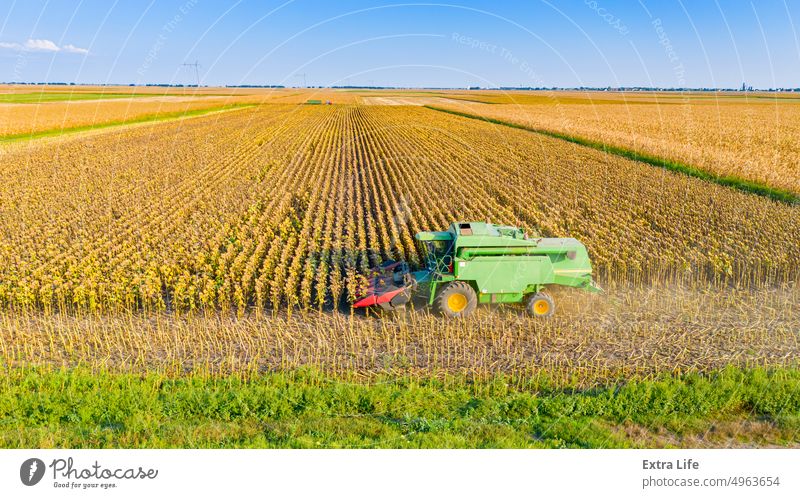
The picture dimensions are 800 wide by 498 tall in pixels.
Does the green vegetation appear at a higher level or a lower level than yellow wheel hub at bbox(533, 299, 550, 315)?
lower

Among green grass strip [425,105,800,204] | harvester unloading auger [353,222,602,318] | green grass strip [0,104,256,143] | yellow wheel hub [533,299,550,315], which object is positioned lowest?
yellow wheel hub [533,299,550,315]

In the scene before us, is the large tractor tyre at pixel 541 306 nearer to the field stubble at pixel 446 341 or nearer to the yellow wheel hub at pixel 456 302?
the field stubble at pixel 446 341

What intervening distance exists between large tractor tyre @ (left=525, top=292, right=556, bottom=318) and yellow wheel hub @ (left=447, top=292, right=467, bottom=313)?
121 cm

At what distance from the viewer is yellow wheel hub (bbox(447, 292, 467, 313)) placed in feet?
33.0

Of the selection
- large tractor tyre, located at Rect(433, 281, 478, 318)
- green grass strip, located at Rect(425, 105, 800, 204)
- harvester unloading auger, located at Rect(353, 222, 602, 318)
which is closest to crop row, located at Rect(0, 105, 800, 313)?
green grass strip, located at Rect(425, 105, 800, 204)

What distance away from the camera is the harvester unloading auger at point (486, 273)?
9.95 metres

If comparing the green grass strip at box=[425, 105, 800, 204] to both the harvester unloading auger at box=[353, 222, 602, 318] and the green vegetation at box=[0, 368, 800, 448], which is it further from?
the green vegetation at box=[0, 368, 800, 448]

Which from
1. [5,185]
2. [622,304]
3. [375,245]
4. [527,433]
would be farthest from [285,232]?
[5,185]

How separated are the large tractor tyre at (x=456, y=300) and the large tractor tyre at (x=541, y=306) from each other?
1032mm

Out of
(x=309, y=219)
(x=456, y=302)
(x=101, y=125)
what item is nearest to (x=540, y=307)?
(x=456, y=302)

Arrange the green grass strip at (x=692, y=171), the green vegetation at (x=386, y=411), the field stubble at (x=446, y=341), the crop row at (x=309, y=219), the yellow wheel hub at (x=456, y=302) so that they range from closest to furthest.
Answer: the green vegetation at (x=386, y=411)
the field stubble at (x=446, y=341)
the yellow wheel hub at (x=456, y=302)
the crop row at (x=309, y=219)
the green grass strip at (x=692, y=171)

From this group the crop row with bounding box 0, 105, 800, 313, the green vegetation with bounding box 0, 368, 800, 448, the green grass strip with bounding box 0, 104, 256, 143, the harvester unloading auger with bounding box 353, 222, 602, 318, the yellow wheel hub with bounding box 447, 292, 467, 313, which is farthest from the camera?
the green grass strip with bounding box 0, 104, 256, 143

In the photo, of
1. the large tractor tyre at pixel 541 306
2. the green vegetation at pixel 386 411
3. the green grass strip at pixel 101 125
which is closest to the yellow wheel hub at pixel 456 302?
the large tractor tyre at pixel 541 306

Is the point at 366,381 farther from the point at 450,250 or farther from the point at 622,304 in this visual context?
the point at 622,304
